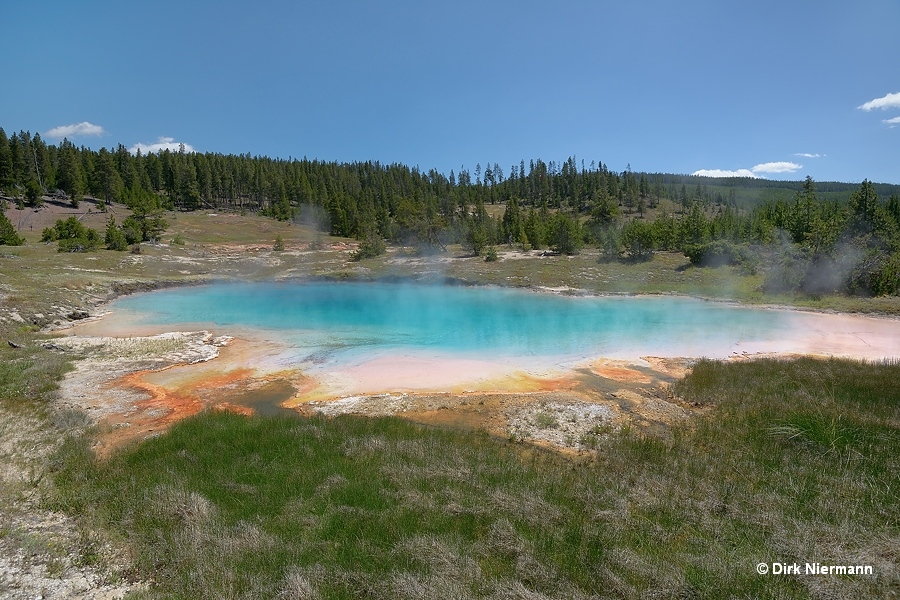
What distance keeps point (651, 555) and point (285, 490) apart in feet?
17.7

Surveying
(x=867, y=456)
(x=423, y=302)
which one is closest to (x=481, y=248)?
(x=423, y=302)

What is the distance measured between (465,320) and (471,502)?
19.6 meters

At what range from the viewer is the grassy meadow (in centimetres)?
496

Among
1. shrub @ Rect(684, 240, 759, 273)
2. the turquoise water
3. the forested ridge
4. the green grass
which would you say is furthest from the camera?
shrub @ Rect(684, 240, 759, 273)

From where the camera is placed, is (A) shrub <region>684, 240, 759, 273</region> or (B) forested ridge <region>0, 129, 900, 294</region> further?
(A) shrub <region>684, 240, 759, 273</region>

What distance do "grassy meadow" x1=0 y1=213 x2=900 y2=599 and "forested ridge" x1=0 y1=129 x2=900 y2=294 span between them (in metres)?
26.4

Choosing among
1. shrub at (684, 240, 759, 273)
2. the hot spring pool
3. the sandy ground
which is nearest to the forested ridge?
shrub at (684, 240, 759, 273)

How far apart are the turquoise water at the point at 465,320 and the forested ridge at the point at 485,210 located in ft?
34.6

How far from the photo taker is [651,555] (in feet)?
17.3

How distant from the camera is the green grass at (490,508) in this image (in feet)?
16.2

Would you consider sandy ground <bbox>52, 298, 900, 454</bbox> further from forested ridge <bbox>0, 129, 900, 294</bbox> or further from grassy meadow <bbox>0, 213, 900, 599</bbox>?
forested ridge <bbox>0, 129, 900, 294</bbox>

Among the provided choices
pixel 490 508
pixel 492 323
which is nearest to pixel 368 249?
pixel 492 323

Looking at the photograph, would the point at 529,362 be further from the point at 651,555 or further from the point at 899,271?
the point at 899,271

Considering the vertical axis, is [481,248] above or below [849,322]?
above
